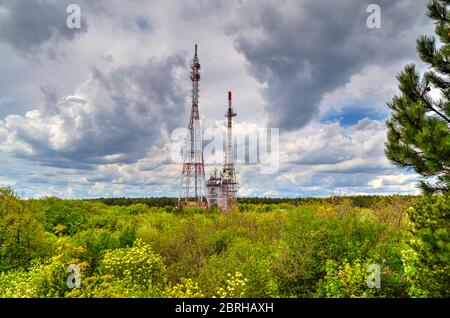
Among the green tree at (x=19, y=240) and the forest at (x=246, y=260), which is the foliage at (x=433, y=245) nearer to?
the forest at (x=246, y=260)

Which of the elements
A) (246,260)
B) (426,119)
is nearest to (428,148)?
(426,119)

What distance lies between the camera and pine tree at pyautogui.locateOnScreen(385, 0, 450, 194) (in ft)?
27.4

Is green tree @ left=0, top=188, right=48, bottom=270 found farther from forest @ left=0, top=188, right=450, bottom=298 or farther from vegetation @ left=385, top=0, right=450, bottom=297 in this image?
vegetation @ left=385, top=0, right=450, bottom=297

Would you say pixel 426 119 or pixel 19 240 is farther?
Answer: pixel 19 240

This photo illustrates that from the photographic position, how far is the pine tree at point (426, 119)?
8.36 meters

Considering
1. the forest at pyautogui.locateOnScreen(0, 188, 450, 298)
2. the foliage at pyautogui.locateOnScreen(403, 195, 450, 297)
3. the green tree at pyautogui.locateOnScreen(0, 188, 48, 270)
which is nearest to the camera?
the foliage at pyautogui.locateOnScreen(403, 195, 450, 297)

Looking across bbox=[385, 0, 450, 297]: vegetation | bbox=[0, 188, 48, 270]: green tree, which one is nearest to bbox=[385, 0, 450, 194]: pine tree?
bbox=[385, 0, 450, 297]: vegetation

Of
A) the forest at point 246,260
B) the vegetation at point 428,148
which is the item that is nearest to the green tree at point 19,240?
the forest at point 246,260

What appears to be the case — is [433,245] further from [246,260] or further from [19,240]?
[19,240]

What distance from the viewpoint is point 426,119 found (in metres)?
8.82

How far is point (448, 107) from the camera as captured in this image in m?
8.85

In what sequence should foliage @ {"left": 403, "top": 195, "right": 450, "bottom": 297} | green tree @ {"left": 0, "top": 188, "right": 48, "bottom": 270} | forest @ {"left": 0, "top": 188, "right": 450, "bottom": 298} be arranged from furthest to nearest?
green tree @ {"left": 0, "top": 188, "right": 48, "bottom": 270}, forest @ {"left": 0, "top": 188, "right": 450, "bottom": 298}, foliage @ {"left": 403, "top": 195, "right": 450, "bottom": 297}

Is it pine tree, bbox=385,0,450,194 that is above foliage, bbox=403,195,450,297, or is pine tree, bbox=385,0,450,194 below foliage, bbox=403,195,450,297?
above
